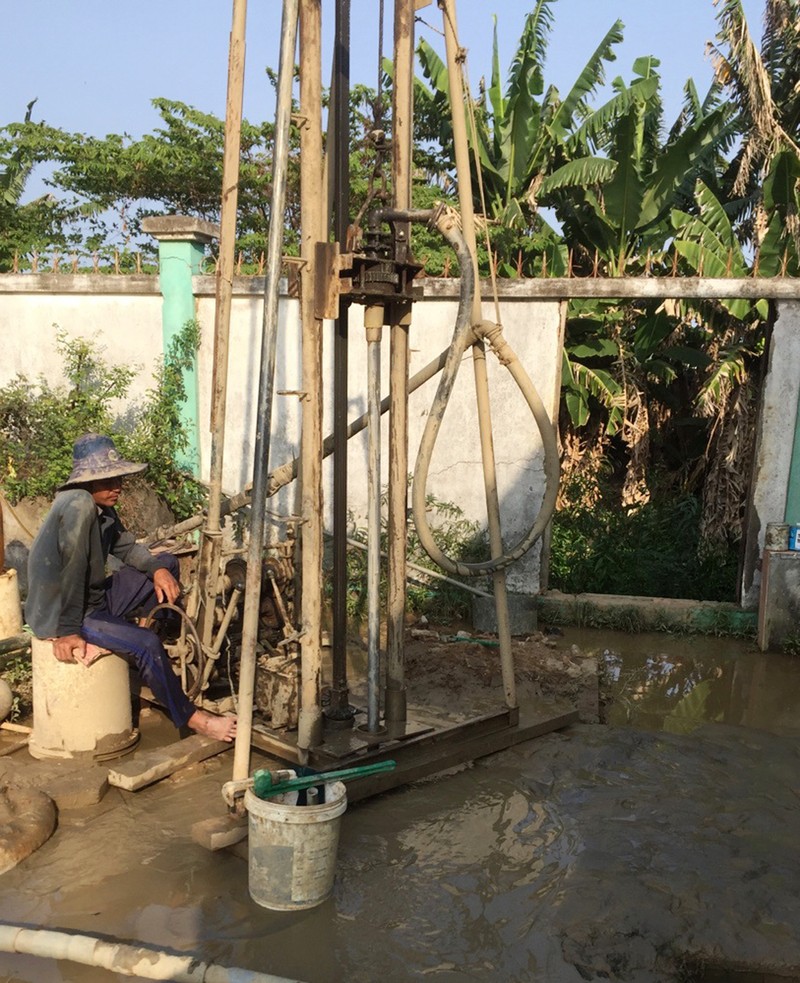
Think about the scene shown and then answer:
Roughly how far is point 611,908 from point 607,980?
40 cm

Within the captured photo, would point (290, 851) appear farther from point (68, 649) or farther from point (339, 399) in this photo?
point (339, 399)

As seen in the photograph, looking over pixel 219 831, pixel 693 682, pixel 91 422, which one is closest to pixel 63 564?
pixel 219 831

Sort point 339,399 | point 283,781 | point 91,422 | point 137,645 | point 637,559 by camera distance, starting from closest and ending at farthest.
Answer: point 283,781
point 339,399
point 137,645
point 91,422
point 637,559

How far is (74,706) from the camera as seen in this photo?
4531 mm

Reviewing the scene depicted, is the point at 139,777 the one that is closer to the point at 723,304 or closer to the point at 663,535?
the point at 663,535

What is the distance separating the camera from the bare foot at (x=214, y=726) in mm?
4773

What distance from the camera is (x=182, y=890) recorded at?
11.5 ft

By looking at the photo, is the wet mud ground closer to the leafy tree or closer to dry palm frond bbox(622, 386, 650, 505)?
dry palm frond bbox(622, 386, 650, 505)

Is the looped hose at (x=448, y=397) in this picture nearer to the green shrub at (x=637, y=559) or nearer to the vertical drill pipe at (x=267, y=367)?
the vertical drill pipe at (x=267, y=367)

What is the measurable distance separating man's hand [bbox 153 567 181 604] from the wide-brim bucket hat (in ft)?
2.26

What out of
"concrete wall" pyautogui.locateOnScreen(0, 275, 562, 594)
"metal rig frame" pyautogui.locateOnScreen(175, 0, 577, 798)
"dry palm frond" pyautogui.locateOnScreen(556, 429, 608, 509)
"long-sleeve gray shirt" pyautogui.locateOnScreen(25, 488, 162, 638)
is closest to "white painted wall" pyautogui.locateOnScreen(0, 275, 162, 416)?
"concrete wall" pyautogui.locateOnScreen(0, 275, 562, 594)

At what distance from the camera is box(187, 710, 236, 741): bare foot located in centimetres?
477

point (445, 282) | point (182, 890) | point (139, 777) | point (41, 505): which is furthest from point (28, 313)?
point (182, 890)

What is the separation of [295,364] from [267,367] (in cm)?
398
